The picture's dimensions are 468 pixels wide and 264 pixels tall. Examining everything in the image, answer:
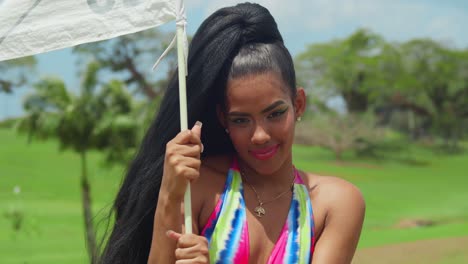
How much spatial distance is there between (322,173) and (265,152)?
2092cm

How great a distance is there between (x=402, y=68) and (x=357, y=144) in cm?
618

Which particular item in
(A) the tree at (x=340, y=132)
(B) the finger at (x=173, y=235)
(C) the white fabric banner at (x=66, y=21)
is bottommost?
(A) the tree at (x=340, y=132)

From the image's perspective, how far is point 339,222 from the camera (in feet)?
7.64

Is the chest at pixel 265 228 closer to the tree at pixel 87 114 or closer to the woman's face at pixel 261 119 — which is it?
the woman's face at pixel 261 119

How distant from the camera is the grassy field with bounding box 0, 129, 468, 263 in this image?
52.7ft

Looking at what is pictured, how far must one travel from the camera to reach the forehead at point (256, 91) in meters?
2.21

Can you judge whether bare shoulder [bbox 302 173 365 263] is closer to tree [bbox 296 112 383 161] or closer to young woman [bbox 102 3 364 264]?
young woman [bbox 102 3 364 264]

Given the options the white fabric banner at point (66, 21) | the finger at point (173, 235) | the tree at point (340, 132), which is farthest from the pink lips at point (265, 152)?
the tree at point (340, 132)

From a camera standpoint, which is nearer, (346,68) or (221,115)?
(221,115)

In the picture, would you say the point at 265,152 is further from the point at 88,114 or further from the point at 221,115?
the point at 88,114

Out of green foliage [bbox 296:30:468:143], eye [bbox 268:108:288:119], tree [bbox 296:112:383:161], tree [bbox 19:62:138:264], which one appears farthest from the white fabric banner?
green foliage [bbox 296:30:468:143]

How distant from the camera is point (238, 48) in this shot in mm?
2316

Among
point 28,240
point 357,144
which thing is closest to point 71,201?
point 28,240

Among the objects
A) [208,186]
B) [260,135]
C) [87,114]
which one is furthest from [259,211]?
[87,114]
